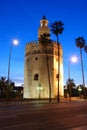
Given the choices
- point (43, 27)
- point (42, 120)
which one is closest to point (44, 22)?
point (43, 27)

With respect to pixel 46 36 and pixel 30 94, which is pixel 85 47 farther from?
pixel 30 94

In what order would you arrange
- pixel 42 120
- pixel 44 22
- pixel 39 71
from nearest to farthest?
pixel 42 120 → pixel 39 71 → pixel 44 22

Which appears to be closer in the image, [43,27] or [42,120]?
[42,120]

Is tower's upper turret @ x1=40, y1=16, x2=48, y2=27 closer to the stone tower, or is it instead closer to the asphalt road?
the stone tower

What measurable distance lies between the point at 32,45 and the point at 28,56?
329cm

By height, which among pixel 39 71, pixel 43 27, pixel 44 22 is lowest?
pixel 39 71

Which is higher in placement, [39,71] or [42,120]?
[39,71]

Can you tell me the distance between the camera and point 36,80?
243 ft

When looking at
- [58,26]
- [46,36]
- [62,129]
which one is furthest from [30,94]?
[62,129]

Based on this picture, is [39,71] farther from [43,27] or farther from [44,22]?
[44,22]

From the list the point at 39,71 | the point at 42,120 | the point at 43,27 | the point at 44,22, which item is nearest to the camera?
the point at 42,120

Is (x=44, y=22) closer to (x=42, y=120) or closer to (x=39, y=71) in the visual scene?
(x=39, y=71)

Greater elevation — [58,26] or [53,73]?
[58,26]

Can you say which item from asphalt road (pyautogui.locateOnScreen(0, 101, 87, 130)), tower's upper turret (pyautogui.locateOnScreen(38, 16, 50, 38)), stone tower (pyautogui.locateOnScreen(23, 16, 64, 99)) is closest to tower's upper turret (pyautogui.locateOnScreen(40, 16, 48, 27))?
tower's upper turret (pyautogui.locateOnScreen(38, 16, 50, 38))
